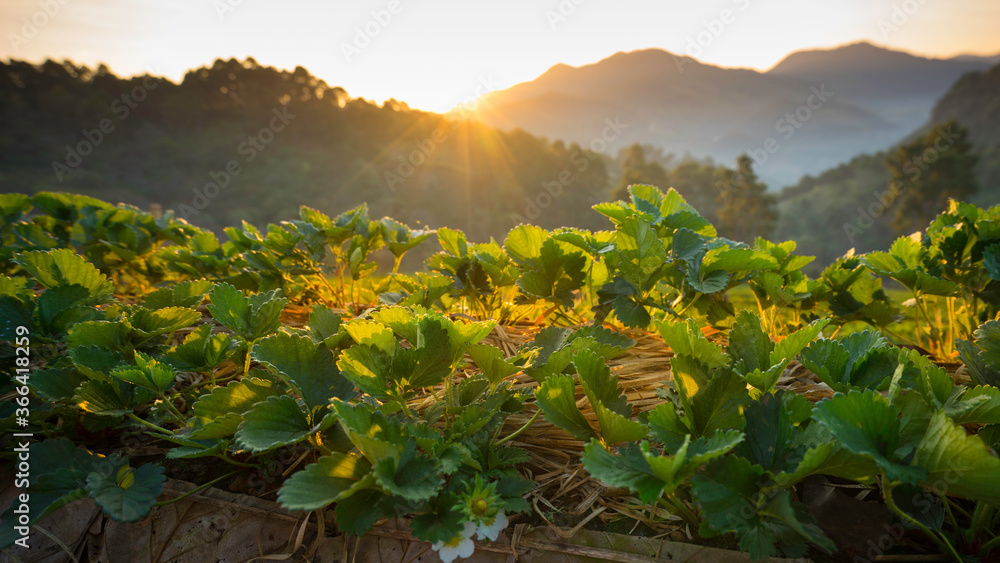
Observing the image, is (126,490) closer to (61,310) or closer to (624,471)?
(61,310)

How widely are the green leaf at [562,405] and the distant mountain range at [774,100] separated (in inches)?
4586

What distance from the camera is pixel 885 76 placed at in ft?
423

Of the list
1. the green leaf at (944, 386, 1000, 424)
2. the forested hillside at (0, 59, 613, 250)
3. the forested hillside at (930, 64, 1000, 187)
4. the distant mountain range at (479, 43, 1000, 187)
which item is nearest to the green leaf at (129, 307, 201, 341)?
the green leaf at (944, 386, 1000, 424)

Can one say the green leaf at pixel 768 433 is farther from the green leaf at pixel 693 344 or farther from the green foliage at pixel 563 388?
the green leaf at pixel 693 344

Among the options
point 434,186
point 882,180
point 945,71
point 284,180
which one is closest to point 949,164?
point 882,180

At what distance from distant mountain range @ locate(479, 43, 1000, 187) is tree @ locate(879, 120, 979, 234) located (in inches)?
3110

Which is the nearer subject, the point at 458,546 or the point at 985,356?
the point at 458,546

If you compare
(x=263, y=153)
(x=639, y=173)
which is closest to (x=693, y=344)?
(x=263, y=153)

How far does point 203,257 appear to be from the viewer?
5.39ft

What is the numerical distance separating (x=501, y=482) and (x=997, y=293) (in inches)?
52.7

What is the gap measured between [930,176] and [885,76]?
127865 mm

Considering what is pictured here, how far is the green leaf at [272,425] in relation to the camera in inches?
28.4

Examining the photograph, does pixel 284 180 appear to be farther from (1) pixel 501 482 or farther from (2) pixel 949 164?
(2) pixel 949 164

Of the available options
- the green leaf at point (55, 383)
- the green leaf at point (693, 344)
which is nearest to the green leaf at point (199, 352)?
the green leaf at point (55, 383)
